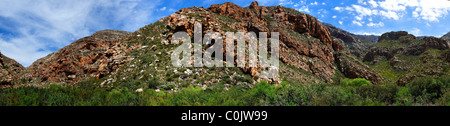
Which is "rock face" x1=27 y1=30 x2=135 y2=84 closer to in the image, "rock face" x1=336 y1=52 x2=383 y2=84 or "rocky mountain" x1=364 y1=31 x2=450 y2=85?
"rock face" x1=336 y1=52 x2=383 y2=84

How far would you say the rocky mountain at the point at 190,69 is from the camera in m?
20.6

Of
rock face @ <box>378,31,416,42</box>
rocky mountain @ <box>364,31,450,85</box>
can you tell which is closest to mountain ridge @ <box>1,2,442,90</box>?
rocky mountain @ <box>364,31,450,85</box>

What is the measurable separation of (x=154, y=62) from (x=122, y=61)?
5.57 meters

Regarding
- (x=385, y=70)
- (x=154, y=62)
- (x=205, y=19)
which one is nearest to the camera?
(x=154, y=62)

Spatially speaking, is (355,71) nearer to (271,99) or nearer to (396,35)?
(271,99)

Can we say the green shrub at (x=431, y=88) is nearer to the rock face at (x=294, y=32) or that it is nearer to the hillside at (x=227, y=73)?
the hillside at (x=227, y=73)

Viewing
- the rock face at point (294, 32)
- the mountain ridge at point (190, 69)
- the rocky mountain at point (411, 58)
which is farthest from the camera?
the rock face at point (294, 32)

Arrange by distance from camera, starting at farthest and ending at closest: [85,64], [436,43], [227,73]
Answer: [436,43], [85,64], [227,73]

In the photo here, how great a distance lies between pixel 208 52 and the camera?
24.8 metres

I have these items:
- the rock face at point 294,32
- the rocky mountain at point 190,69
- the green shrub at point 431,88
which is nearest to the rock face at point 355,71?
the rocky mountain at point 190,69

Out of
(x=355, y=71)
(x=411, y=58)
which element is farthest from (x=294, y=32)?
(x=411, y=58)

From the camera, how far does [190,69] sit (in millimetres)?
21453
